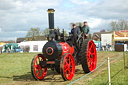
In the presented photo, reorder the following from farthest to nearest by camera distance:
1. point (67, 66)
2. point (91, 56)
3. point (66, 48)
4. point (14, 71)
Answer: point (14, 71) < point (91, 56) < point (66, 48) < point (67, 66)

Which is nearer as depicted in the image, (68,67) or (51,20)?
(68,67)

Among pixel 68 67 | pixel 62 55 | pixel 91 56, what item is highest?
pixel 62 55

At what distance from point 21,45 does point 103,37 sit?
598 inches

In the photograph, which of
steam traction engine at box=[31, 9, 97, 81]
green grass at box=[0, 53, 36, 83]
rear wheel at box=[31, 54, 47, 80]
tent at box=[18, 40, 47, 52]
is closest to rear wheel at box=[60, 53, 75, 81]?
steam traction engine at box=[31, 9, 97, 81]

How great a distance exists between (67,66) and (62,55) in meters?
0.63

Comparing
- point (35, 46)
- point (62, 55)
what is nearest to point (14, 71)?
point (62, 55)

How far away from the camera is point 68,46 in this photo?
7.34m

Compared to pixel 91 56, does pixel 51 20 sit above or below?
above

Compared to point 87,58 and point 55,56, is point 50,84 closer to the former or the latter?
point 55,56

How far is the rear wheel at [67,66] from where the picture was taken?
19.6 ft

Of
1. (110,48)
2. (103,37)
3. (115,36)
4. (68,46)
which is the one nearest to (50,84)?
(68,46)

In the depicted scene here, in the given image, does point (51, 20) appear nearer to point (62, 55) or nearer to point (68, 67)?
point (62, 55)

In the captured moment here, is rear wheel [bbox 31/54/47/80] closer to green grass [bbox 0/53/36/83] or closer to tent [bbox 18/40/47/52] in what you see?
green grass [bbox 0/53/36/83]

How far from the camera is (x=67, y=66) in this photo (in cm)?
637
